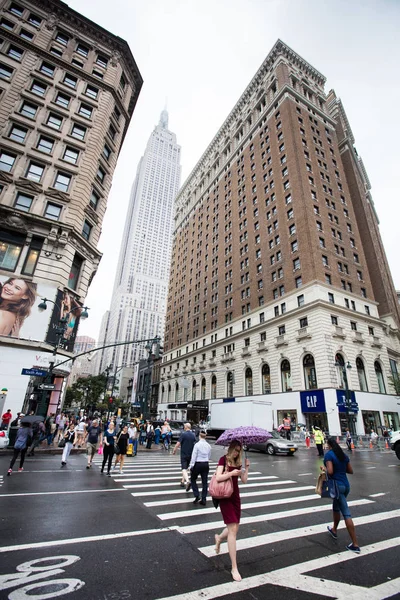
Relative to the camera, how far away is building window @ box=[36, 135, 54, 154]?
79.2 ft

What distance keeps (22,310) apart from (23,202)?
873 centimetres

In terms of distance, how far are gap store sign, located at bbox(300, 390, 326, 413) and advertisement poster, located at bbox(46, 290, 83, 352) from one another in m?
23.9

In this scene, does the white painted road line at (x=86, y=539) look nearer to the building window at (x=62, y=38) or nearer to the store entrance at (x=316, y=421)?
the store entrance at (x=316, y=421)

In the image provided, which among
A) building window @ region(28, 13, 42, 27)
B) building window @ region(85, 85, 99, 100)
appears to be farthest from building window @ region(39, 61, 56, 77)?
building window @ region(28, 13, 42, 27)

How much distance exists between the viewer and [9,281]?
1989cm

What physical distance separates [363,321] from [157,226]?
169 meters

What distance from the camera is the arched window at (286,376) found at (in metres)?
33.7

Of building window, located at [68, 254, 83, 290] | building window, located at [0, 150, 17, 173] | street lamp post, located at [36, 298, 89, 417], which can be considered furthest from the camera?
building window, located at [68, 254, 83, 290]

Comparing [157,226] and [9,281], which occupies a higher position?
[157,226]

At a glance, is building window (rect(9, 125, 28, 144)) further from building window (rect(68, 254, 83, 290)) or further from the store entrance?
the store entrance

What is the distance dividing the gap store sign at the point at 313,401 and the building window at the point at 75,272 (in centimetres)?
2553

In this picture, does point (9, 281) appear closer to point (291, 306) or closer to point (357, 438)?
point (291, 306)

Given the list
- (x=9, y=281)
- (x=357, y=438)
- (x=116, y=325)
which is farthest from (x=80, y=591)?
(x=116, y=325)

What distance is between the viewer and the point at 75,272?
2397 cm
